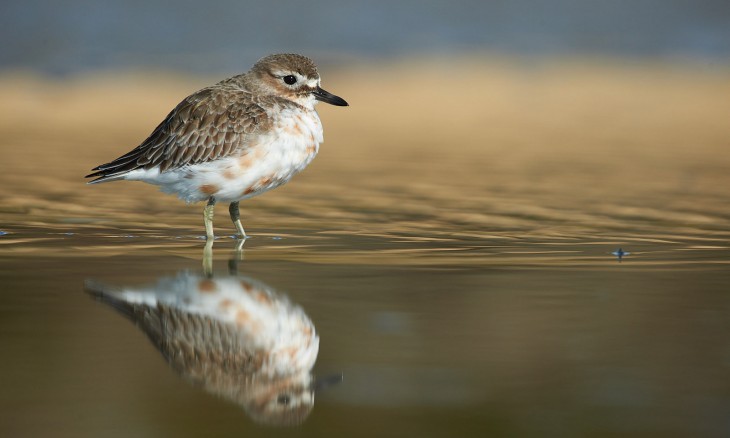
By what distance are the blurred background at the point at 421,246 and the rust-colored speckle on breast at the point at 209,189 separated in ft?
1.24

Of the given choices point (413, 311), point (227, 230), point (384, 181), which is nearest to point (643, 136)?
point (384, 181)

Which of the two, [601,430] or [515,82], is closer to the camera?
[601,430]

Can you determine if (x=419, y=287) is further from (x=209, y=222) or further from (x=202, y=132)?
(x=202, y=132)

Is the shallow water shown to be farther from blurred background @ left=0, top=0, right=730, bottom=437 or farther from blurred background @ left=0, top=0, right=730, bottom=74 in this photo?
blurred background @ left=0, top=0, right=730, bottom=74

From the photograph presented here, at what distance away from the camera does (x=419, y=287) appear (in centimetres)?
816

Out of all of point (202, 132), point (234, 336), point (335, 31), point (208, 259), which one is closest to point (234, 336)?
point (234, 336)

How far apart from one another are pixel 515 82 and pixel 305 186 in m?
13.3

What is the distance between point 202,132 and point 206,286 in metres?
2.84

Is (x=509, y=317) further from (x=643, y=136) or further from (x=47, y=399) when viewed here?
(x=643, y=136)

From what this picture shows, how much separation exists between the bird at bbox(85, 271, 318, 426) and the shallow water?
0.07 m

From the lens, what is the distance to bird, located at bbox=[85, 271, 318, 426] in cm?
576

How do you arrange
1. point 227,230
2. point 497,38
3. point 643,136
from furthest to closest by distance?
point 497,38 → point 643,136 → point 227,230

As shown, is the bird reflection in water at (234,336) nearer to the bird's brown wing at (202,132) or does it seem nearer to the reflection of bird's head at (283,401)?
the reflection of bird's head at (283,401)

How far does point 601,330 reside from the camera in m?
7.00
